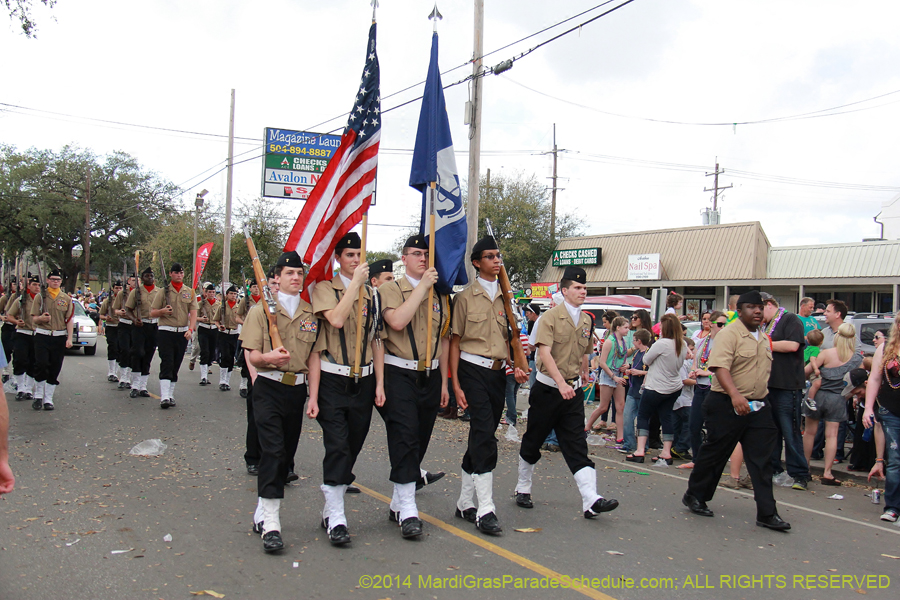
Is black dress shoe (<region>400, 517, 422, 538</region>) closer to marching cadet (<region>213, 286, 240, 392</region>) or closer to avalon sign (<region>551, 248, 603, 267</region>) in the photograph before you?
marching cadet (<region>213, 286, 240, 392</region>)

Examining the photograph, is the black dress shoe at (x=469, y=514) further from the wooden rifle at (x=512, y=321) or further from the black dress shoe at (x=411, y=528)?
the wooden rifle at (x=512, y=321)

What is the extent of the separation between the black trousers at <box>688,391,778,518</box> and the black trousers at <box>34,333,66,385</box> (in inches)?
356

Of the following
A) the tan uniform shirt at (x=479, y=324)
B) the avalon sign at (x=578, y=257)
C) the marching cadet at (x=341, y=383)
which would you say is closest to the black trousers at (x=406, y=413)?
the marching cadet at (x=341, y=383)

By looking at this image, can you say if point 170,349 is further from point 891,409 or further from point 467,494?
point 891,409

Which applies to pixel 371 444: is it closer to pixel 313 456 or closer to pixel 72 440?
pixel 313 456

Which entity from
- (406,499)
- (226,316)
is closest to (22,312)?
(226,316)

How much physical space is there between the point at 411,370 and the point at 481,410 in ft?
2.09

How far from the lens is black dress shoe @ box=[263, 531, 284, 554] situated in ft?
14.9

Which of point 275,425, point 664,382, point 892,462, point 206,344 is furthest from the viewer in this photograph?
point 206,344

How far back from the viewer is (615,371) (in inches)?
371

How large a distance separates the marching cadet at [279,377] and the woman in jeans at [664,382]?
4679 millimetres

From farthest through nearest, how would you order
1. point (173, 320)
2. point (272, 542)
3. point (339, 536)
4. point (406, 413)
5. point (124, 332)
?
point (124, 332) < point (173, 320) < point (406, 413) < point (339, 536) < point (272, 542)

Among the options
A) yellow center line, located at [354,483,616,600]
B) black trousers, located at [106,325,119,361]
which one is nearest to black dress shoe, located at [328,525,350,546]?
yellow center line, located at [354,483,616,600]

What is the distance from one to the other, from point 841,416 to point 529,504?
4188 mm
